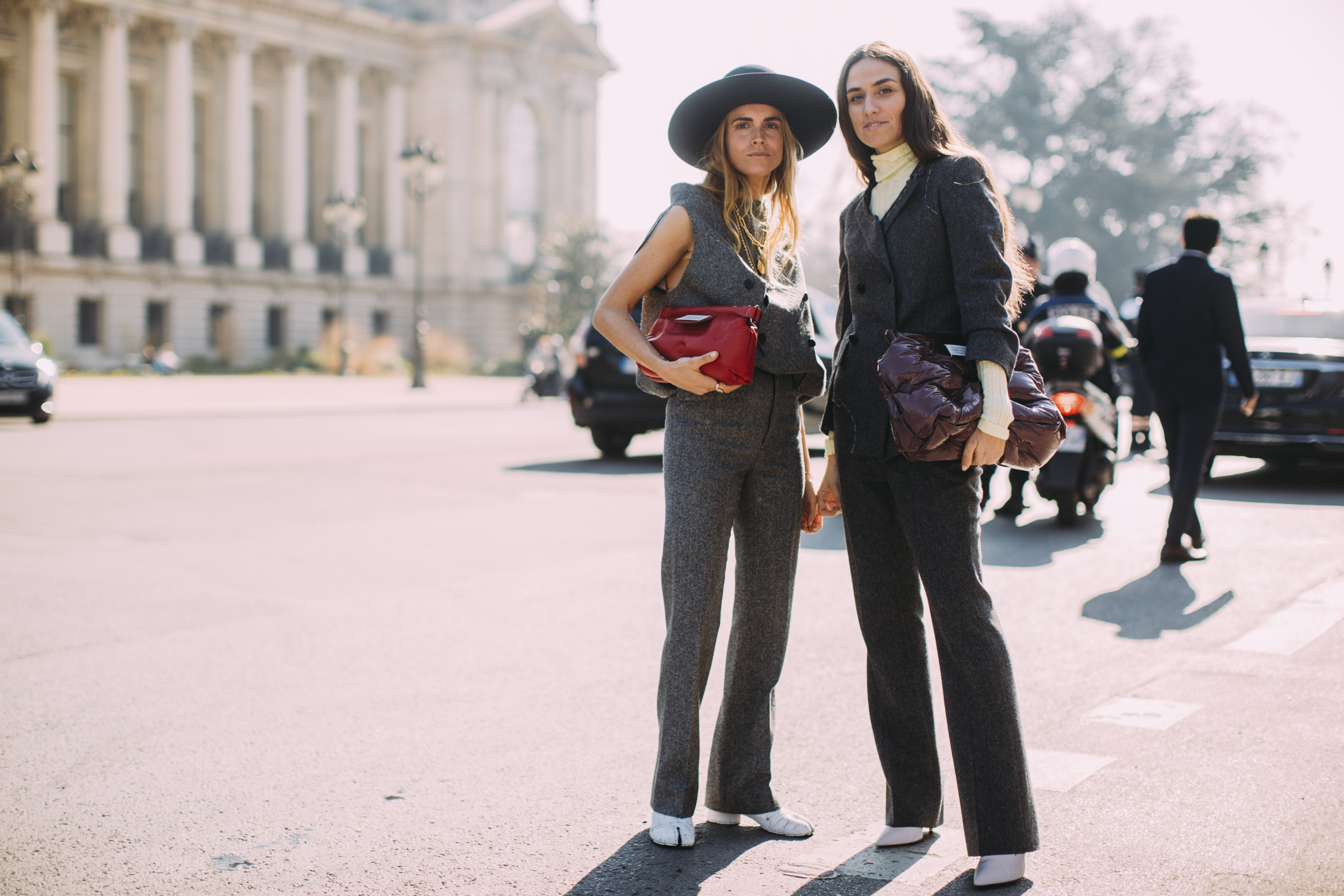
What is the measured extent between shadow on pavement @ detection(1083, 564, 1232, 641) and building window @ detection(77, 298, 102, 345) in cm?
5234

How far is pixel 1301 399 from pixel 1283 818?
27.5 feet

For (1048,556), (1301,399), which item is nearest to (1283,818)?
(1048,556)

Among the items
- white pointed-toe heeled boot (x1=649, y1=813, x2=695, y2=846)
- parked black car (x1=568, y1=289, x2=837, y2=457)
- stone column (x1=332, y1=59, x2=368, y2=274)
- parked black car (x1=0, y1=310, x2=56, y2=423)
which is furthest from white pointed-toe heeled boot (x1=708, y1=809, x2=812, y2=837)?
stone column (x1=332, y1=59, x2=368, y2=274)

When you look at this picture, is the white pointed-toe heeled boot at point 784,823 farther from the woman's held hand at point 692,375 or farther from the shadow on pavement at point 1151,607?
the shadow on pavement at point 1151,607

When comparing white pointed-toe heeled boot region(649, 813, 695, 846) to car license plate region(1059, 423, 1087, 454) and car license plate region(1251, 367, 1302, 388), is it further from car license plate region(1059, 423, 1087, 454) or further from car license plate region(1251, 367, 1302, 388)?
car license plate region(1251, 367, 1302, 388)

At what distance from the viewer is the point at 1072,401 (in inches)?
335

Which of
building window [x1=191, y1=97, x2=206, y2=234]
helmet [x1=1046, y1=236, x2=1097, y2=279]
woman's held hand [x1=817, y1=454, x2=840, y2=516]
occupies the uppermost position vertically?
building window [x1=191, y1=97, x2=206, y2=234]

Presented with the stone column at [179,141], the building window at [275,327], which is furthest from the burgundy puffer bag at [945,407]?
the building window at [275,327]

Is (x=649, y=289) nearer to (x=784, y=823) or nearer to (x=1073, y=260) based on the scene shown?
(x=784, y=823)

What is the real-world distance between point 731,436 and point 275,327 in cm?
5904

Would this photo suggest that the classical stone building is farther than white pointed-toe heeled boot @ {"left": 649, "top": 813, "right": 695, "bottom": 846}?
Yes

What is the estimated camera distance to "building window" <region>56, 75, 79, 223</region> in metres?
53.5

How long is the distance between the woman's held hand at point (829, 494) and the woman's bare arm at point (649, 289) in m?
0.38

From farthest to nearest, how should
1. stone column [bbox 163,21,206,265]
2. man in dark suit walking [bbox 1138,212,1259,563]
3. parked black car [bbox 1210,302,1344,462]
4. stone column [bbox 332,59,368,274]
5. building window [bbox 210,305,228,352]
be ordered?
stone column [bbox 332,59,368,274] → building window [bbox 210,305,228,352] → stone column [bbox 163,21,206,265] → parked black car [bbox 1210,302,1344,462] → man in dark suit walking [bbox 1138,212,1259,563]
